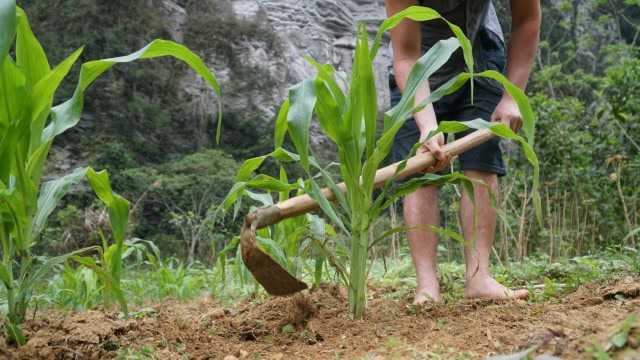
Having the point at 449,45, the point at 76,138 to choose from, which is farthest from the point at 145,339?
the point at 76,138

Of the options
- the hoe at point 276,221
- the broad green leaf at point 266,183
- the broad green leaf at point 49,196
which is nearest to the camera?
the broad green leaf at point 49,196

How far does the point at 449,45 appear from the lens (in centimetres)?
142

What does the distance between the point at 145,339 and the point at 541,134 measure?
175 inches

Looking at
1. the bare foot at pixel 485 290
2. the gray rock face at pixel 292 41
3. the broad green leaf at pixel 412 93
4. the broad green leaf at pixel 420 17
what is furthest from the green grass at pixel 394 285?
the gray rock face at pixel 292 41

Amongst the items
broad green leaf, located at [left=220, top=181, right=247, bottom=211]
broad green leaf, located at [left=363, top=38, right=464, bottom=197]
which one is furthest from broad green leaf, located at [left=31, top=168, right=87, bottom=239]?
broad green leaf, located at [left=363, top=38, right=464, bottom=197]

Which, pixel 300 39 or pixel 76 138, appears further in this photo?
pixel 300 39

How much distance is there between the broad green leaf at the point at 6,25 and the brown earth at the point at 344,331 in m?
0.60

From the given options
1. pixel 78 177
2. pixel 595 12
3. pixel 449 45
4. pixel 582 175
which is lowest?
pixel 582 175

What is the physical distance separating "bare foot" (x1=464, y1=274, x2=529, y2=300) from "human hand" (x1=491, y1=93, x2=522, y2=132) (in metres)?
0.49

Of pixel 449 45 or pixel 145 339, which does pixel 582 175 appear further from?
pixel 145 339

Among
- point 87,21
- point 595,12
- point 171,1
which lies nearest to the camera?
point 87,21

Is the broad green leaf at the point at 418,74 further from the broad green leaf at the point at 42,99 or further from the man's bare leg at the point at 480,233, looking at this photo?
the broad green leaf at the point at 42,99

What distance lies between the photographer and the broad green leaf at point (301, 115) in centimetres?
124

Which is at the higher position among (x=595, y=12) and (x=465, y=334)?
(x=595, y=12)
